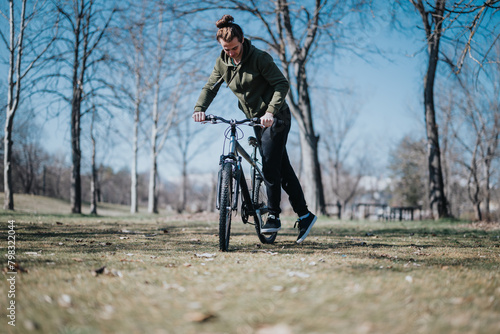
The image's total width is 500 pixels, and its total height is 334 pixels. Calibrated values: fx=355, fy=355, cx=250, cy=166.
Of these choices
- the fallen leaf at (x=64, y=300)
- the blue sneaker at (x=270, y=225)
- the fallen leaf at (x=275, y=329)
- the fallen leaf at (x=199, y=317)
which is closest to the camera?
the fallen leaf at (x=275, y=329)

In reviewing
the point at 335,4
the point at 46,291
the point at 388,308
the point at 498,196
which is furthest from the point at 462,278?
the point at 498,196

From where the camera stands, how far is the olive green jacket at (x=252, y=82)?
11.5ft

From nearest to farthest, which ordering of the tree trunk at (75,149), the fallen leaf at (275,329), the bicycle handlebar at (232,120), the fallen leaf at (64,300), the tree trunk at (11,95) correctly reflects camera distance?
the fallen leaf at (275,329) < the fallen leaf at (64,300) < the bicycle handlebar at (232,120) < the tree trunk at (11,95) < the tree trunk at (75,149)

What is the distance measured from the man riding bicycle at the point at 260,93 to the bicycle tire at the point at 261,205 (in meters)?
0.14

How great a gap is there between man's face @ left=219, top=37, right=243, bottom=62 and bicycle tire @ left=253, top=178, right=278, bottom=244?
4.70 feet

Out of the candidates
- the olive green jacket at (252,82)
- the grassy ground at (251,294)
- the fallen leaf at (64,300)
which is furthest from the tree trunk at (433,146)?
the fallen leaf at (64,300)

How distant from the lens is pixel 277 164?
12.4ft

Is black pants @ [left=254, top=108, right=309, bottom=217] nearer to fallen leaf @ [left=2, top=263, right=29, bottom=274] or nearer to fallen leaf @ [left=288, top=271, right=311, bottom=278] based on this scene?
fallen leaf @ [left=288, top=271, right=311, bottom=278]

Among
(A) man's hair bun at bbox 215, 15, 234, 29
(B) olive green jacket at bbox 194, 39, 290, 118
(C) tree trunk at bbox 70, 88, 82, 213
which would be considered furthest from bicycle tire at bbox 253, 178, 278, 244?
(C) tree trunk at bbox 70, 88, 82, 213

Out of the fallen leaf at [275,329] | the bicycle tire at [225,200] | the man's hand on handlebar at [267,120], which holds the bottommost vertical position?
the fallen leaf at [275,329]

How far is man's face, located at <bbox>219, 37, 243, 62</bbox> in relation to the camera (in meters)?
3.31

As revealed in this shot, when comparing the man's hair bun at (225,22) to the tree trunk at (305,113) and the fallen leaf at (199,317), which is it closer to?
the fallen leaf at (199,317)

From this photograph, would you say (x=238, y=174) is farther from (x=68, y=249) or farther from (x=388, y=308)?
(x=388, y=308)

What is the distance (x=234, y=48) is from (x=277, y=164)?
1252mm
